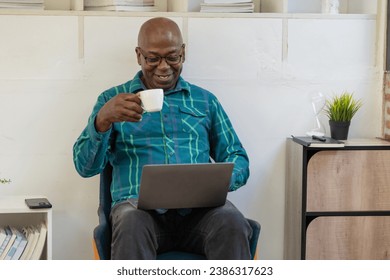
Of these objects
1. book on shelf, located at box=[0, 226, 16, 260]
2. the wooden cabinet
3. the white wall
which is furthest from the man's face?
book on shelf, located at box=[0, 226, 16, 260]

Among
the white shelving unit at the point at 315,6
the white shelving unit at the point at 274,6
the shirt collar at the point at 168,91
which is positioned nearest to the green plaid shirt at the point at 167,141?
the shirt collar at the point at 168,91

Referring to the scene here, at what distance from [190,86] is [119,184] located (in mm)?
530

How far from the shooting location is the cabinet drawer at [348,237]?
3283 millimetres

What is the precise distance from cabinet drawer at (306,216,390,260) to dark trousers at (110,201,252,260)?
0.57 m

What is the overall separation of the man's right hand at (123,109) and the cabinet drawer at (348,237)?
99 centimetres

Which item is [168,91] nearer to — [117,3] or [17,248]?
[117,3]

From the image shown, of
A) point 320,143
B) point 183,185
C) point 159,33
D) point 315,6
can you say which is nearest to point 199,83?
point 159,33

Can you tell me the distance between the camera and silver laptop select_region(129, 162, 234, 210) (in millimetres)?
2668

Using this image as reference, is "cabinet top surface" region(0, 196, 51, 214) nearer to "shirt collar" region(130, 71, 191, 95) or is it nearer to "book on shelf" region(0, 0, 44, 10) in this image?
"shirt collar" region(130, 71, 191, 95)

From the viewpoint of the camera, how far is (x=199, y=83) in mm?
3457

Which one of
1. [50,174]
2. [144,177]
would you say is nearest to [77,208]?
[50,174]

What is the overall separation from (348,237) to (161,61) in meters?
1.13
